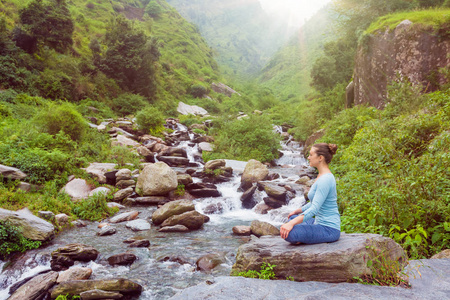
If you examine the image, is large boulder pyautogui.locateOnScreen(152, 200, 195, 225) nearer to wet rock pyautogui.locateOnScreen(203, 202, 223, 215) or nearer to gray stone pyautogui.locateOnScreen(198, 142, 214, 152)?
wet rock pyautogui.locateOnScreen(203, 202, 223, 215)

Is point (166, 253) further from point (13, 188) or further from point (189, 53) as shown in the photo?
point (189, 53)

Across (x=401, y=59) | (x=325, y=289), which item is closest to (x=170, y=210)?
(x=325, y=289)

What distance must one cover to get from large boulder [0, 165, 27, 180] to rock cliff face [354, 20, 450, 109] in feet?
58.2

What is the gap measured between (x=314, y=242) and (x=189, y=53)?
67.8m

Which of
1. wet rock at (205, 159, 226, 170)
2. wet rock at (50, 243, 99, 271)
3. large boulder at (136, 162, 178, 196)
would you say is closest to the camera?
wet rock at (50, 243, 99, 271)

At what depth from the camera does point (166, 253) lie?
7156mm

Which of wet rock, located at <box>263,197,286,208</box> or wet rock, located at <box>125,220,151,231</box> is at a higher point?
wet rock, located at <box>263,197,286,208</box>

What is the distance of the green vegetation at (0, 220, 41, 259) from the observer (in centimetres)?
627

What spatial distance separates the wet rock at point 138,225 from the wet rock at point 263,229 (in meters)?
3.73

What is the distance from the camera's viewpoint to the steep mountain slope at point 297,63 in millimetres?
65625

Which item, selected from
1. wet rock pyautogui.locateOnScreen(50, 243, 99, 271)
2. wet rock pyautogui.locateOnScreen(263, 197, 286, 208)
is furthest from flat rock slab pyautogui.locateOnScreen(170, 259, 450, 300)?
wet rock pyautogui.locateOnScreen(263, 197, 286, 208)

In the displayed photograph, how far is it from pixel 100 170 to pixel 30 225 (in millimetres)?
5485

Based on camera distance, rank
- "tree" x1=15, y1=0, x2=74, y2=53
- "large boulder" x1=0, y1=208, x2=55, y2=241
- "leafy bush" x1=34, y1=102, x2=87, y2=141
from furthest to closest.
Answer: "tree" x1=15, y1=0, x2=74, y2=53 → "leafy bush" x1=34, y1=102, x2=87, y2=141 → "large boulder" x1=0, y1=208, x2=55, y2=241

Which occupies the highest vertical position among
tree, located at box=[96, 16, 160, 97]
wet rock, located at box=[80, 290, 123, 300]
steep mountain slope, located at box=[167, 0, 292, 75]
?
steep mountain slope, located at box=[167, 0, 292, 75]
